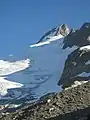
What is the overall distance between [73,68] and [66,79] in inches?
321

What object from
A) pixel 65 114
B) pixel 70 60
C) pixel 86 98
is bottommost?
pixel 65 114

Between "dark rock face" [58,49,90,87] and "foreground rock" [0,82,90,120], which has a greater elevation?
"dark rock face" [58,49,90,87]

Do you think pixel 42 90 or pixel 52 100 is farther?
pixel 42 90

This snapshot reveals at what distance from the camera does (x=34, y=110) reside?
38469 millimetres

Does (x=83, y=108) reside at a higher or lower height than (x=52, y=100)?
lower

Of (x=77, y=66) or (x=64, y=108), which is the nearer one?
(x=64, y=108)

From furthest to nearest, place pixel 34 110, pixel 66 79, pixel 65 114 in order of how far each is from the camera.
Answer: pixel 66 79 < pixel 34 110 < pixel 65 114

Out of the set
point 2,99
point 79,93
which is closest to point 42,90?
point 2,99

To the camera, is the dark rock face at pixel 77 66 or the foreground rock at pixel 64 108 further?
the dark rock face at pixel 77 66

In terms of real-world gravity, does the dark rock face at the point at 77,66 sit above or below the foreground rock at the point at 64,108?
above

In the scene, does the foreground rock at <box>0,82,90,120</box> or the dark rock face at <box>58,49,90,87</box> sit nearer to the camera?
the foreground rock at <box>0,82,90,120</box>

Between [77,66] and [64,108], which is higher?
[77,66]

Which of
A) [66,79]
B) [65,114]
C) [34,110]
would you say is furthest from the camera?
[66,79]

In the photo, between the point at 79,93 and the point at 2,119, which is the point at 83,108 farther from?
the point at 2,119
